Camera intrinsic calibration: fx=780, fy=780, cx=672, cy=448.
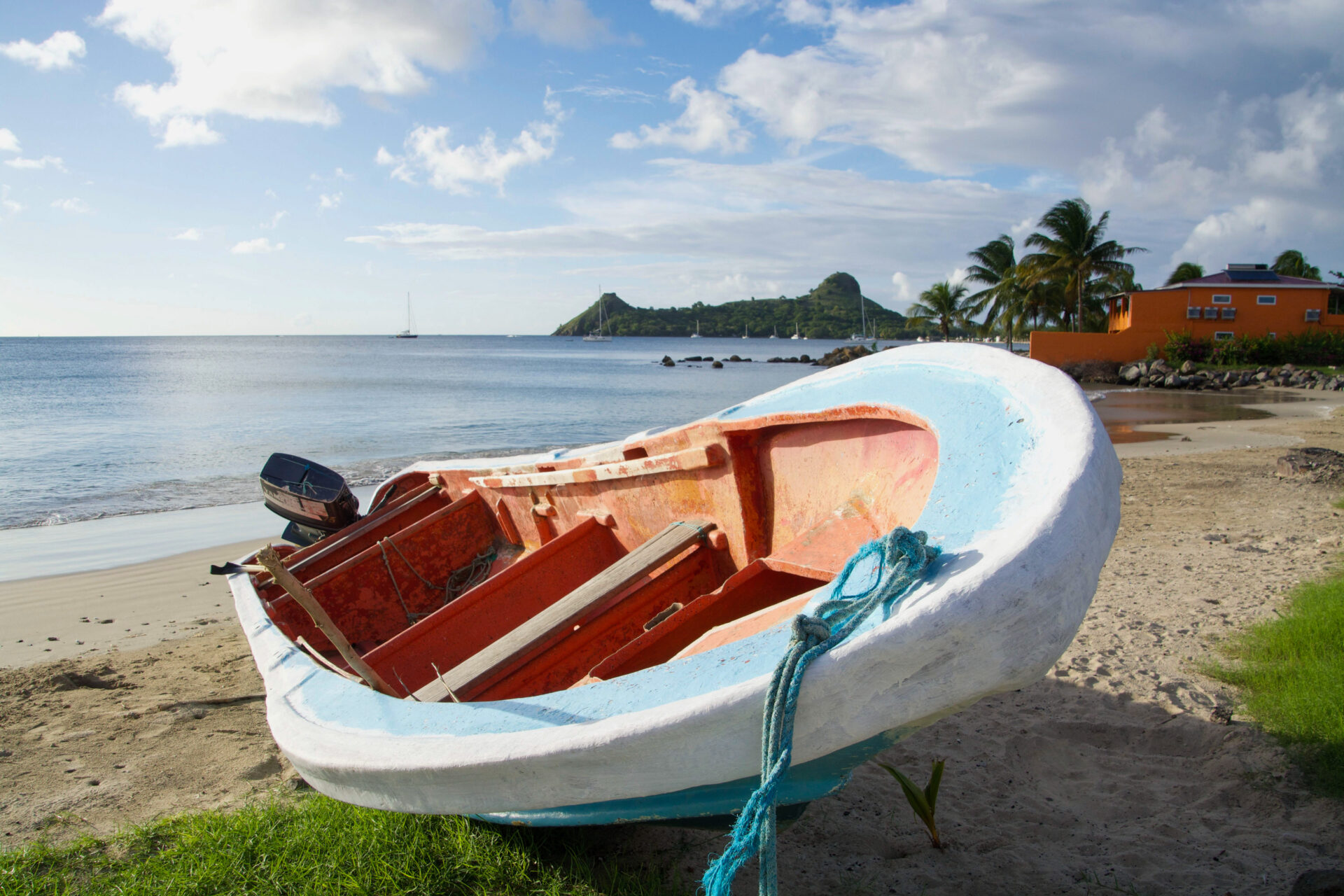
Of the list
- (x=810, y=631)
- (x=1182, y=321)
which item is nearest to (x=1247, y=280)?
(x=1182, y=321)

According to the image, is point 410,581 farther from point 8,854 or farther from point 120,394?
point 120,394

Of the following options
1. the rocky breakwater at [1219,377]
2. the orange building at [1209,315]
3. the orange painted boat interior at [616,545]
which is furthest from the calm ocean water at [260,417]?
the rocky breakwater at [1219,377]

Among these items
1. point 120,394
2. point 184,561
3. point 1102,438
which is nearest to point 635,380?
point 120,394

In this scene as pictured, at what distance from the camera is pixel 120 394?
99.8 ft

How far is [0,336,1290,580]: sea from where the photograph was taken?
32.1 feet

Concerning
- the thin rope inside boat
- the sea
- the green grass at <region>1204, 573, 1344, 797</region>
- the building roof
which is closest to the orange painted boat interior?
the thin rope inside boat

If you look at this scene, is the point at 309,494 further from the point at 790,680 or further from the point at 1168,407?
the point at 1168,407

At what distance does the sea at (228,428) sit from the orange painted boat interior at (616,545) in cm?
488

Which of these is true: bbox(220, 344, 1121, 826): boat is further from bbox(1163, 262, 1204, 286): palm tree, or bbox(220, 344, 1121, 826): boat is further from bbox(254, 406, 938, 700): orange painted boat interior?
bbox(1163, 262, 1204, 286): palm tree

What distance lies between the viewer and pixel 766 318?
12681 cm

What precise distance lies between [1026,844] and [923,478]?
1.46 m

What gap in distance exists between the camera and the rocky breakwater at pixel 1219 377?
922 inches

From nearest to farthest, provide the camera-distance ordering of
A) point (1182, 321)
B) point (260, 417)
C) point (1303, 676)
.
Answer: point (1303, 676), point (260, 417), point (1182, 321)

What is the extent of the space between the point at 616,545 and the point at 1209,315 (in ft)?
104
